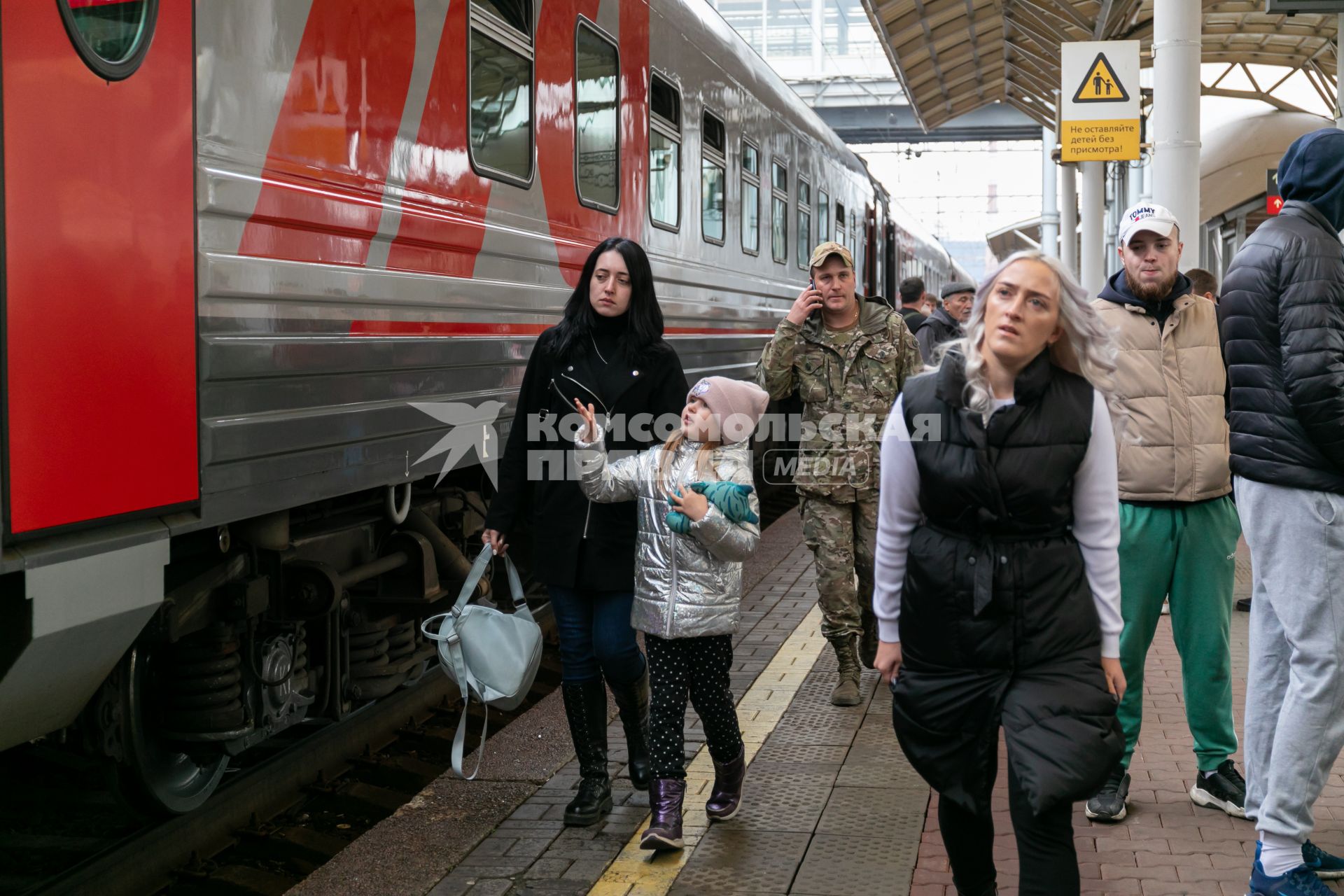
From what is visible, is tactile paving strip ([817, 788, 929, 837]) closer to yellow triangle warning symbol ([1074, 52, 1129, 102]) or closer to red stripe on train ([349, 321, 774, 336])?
red stripe on train ([349, 321, 774, 336])

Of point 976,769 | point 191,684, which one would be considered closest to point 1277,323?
point 976,769

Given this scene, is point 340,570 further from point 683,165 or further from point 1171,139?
point 1171,139

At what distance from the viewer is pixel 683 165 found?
8.65 m

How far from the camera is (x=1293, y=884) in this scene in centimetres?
365

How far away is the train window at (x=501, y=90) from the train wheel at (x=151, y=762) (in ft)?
7.52

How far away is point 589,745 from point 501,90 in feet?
8.70

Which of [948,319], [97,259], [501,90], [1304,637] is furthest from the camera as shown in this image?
[948,319]

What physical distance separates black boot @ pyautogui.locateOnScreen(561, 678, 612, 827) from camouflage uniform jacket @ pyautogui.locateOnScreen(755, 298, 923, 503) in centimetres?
167

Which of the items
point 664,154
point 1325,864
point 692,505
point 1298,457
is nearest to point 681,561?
point 692,505

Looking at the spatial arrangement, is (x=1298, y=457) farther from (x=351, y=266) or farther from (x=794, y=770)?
(x=351, y=266)

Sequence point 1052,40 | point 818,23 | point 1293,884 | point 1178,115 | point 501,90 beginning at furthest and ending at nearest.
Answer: point 818,23, point 1052,40, point 1178,115, point 501,90, point 1293,884

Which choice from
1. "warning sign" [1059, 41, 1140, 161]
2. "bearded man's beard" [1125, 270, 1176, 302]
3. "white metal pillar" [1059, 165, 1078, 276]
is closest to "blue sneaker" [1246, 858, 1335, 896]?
"bearded man's beard" [1125, 270, 1176, 302]

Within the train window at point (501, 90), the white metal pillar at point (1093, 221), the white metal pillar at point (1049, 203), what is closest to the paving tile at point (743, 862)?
the train window at point (501, 90)

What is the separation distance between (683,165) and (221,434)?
5.24 meters
